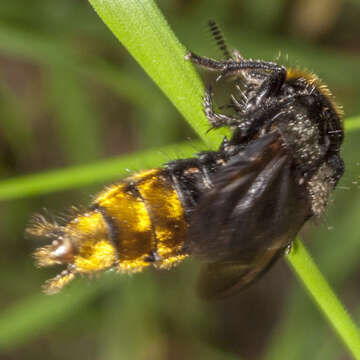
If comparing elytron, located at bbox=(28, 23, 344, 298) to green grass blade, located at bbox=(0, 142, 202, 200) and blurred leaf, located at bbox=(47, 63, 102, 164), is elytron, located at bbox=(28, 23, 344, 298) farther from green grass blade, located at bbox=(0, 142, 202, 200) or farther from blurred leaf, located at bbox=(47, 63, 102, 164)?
blurred leaf, located at bbox=(47, 63, 102, 164)

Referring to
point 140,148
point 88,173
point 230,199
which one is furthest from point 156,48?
point 140,148

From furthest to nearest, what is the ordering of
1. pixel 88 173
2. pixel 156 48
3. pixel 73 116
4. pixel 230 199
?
pixel 73 116 < pixel 88 173 < pixel 230 199 < pixel 156 48

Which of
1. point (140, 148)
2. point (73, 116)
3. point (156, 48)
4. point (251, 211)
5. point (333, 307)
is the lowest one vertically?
point (333, 307)

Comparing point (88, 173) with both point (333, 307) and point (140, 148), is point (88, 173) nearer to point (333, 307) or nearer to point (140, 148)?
point (333, 307)

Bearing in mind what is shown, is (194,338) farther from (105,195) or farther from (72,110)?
(105,195)

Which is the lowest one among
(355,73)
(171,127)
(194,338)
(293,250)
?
(293,250)

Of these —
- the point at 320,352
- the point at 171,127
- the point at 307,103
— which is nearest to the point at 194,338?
the point at 320,352

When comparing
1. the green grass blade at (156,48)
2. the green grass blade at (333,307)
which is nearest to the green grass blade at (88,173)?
the green grass blade at (156,48)

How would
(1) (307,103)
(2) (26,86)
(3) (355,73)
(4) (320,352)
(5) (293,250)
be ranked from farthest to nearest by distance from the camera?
1. (2) (26,86)
2. (3) (355,73)
3. (4) (320,352)
4. (1) (307,103)
5. (5) (293,250)
